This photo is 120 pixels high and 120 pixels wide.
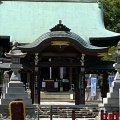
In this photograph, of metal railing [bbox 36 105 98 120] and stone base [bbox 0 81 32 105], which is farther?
metal railing [bbox 36 105 98 120]

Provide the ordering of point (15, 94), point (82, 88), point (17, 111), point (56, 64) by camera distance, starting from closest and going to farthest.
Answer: point (17, 111), point (15, 94), point (82, 88), point (56, 64)

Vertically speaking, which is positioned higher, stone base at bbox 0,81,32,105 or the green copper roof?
the green copper roof

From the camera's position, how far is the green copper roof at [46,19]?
29578 millimetres

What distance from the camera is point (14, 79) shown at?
21375 mm

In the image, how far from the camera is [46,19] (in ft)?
101

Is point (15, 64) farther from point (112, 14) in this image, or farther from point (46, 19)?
point (112, 14)

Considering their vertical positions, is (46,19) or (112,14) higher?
(112,14)

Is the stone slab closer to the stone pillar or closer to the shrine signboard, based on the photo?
the shrine signboard

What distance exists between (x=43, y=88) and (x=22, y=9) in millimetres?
8976

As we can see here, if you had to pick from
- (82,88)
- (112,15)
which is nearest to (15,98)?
(82,88)

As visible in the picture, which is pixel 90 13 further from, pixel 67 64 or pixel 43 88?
pixel 43 88

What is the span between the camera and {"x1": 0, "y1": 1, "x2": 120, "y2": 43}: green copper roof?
29578 millimetres

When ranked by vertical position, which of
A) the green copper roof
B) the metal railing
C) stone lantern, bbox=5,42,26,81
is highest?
the green copper roof

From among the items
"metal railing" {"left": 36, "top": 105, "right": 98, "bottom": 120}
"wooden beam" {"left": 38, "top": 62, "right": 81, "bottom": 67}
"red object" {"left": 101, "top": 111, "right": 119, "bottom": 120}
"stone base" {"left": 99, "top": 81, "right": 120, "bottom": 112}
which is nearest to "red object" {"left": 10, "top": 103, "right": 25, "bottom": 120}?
"red object" {"left": 101, "top": 111, "right": 119, "bottom": 120}
